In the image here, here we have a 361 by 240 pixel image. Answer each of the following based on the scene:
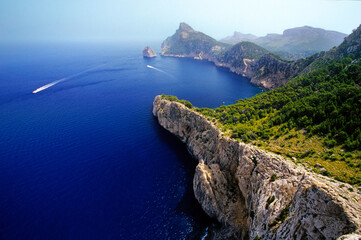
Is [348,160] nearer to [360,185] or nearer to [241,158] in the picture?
[360,185]

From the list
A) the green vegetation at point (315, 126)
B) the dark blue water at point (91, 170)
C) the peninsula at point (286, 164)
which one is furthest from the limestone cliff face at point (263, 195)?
the dark blue water at point (91, 170)

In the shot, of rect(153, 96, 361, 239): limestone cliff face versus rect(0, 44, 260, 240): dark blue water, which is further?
rect(0, 44, 260, 240): dark blue water

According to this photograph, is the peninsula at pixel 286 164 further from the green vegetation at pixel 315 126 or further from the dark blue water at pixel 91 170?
the dark blue water at pixel 91 170

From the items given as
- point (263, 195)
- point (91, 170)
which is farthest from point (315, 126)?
point (91, 170)

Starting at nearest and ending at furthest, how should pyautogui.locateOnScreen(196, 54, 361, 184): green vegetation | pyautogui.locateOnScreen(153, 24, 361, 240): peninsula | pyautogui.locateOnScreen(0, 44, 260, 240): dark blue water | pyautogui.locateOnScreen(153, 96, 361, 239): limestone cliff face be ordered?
pyautogui.locateOnScreen(153, 96, 361, 239): limestone cliff face
pyautogui.locateOnScreen(153, 24, 361, 240): peninsula
pyautogui.locateOnScreen(196, 54, 361, 184): green vegetation
pyautogui.locateOnScreen(0, 44, 260, 240): dark blue water

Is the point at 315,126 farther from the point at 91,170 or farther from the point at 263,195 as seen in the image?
the point at 91,170

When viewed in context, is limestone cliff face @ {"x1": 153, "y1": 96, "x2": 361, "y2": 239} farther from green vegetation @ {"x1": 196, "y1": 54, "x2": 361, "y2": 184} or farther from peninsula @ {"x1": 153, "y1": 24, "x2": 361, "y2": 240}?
green vegetation @ {"x1": 196, "y1": 54, "x2": 361, "y2": 184}

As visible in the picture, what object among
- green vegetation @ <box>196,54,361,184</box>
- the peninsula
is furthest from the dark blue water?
green vegetation @ <box>196,54,361,184</box>
